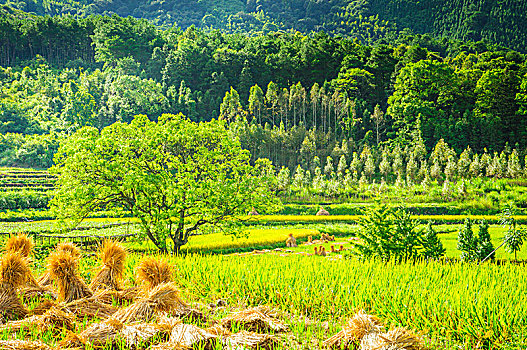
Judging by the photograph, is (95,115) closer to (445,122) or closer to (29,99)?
(29,99)

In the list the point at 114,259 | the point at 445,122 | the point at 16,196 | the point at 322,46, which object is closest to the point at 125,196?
the point at 114,259

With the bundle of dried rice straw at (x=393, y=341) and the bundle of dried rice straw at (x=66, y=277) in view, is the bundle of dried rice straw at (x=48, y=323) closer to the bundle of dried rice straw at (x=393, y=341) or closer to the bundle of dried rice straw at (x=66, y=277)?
the bundle of dried rice straw at (x=66, y=277)

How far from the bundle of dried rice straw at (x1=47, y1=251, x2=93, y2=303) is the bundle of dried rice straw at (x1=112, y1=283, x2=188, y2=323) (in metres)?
0.66

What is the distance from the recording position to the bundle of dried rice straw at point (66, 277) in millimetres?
3740

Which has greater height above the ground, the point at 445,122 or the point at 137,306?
the point at 445,122

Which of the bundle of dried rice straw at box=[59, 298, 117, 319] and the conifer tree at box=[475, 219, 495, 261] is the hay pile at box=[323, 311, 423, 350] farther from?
the conifer tree at box=[475, 219, 495, 261]

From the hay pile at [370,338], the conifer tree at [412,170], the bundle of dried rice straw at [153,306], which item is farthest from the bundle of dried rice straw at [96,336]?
the conifer tree at [412,170]

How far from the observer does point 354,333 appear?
2957 mm

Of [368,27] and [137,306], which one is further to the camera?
[368,27]

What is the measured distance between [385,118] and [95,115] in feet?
151

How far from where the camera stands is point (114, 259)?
13.7 feet

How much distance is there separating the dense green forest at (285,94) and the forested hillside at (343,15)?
29.1 meters

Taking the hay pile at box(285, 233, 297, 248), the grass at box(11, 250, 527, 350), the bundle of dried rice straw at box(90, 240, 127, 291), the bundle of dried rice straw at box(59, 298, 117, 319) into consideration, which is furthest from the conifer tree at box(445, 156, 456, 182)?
the bundle of dried rice straw at box(59, 298, 117, 319)

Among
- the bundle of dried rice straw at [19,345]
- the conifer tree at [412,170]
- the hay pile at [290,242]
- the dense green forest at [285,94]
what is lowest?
the hay pile at [290,242]
